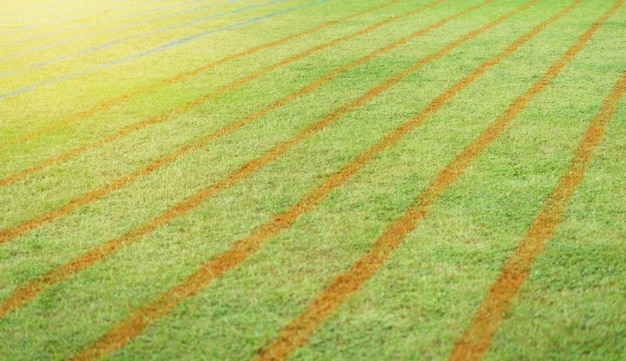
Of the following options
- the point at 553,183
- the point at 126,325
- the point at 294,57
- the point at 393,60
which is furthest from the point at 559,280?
the point at 294,57

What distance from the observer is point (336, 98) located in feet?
17.9

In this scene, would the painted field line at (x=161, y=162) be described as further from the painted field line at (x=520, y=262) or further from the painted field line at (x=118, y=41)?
the painted field line at (x=118, y=41)

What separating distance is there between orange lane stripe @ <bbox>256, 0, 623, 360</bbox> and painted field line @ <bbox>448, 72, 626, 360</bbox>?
516mm

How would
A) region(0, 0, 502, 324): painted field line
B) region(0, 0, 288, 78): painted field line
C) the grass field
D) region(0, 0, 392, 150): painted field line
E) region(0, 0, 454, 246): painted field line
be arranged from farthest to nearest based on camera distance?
region(0, 0, 288, 78): painted field line, region(0, 0, 392, 150): painted field line, region(0, 0, 454, 246): painted field line, region(0, 0, 502, 324): painted field line, the grass field

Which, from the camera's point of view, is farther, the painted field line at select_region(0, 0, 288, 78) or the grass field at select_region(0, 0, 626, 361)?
the painted field line at select_region(0, 0, 288, 78)

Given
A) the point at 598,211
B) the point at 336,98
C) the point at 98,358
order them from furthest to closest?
the point at 336,98 < the point at 598,211 < the point at 98,358

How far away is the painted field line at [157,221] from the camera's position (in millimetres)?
2838

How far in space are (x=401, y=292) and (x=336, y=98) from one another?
2.98 m

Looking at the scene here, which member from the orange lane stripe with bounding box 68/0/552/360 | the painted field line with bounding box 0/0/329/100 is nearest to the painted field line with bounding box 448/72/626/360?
the orange lane stripe with bounding box 68/0/552/360

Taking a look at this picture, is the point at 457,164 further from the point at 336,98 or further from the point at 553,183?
the point at 336,98


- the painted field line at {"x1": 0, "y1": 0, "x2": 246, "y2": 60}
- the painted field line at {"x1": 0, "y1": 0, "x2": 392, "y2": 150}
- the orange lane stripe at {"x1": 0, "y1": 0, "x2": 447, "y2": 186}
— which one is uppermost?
the painted field line at {"x1": 0, "y1": 0, "x2": 246, "y2": 60}

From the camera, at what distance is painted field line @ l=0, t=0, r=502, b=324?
284 cm

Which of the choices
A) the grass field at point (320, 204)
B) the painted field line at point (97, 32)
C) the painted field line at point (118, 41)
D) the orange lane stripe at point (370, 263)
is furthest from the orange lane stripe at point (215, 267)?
the painted field line at point (97, 32)

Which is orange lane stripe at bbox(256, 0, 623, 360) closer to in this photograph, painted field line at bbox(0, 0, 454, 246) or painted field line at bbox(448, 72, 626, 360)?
painted field line at bbox(448, 72, 626, 360)
